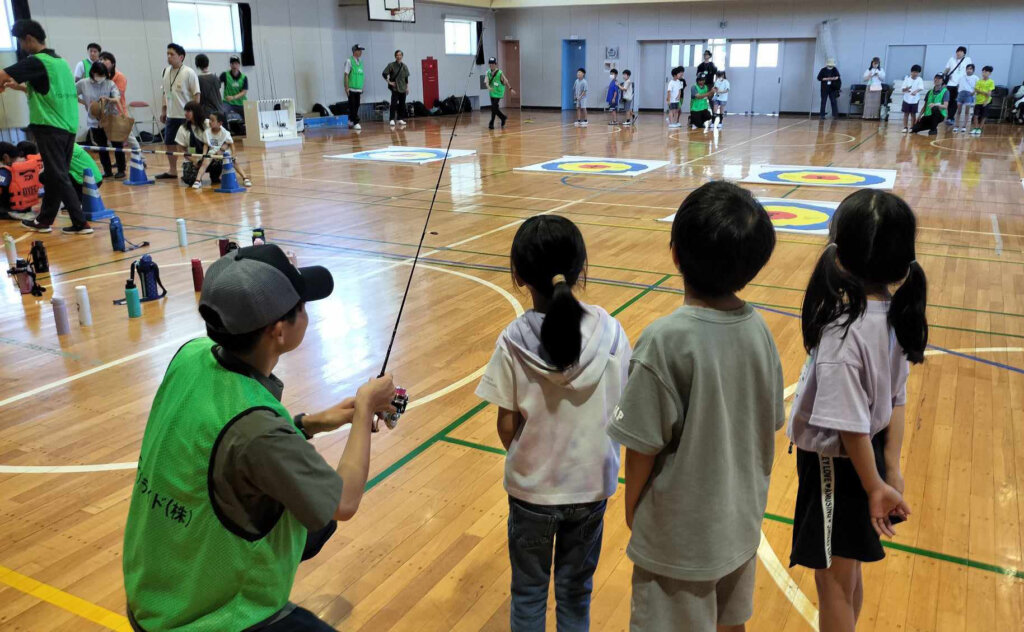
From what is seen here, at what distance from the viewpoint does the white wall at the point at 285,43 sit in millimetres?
14602

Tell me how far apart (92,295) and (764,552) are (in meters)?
5.02

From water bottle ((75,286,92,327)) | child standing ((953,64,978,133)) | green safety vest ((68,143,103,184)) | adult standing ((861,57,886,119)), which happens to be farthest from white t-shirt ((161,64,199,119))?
adult standing ((861,57,886,119))

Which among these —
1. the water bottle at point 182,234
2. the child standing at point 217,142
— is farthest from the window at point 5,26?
the water bottle at point 182,234

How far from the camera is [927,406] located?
12.6ft

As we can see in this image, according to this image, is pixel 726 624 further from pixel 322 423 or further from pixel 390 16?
pixel 390 16

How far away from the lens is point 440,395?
3.99 meters

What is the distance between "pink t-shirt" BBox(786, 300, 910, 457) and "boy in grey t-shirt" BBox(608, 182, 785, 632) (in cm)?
17

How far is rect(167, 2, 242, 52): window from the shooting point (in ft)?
55.0

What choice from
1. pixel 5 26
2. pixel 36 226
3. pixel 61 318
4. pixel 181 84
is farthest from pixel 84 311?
pixel 5 26

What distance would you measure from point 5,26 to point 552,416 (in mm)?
15447

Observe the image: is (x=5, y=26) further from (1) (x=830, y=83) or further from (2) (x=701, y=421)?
(1) (x=830, y=83)

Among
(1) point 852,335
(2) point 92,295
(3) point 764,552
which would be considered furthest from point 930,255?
(2) point 92,295

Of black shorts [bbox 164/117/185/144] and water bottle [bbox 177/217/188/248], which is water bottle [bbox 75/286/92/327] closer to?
water bottle [bbox 177/217/188/248]

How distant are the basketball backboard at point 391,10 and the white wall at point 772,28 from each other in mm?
5116
